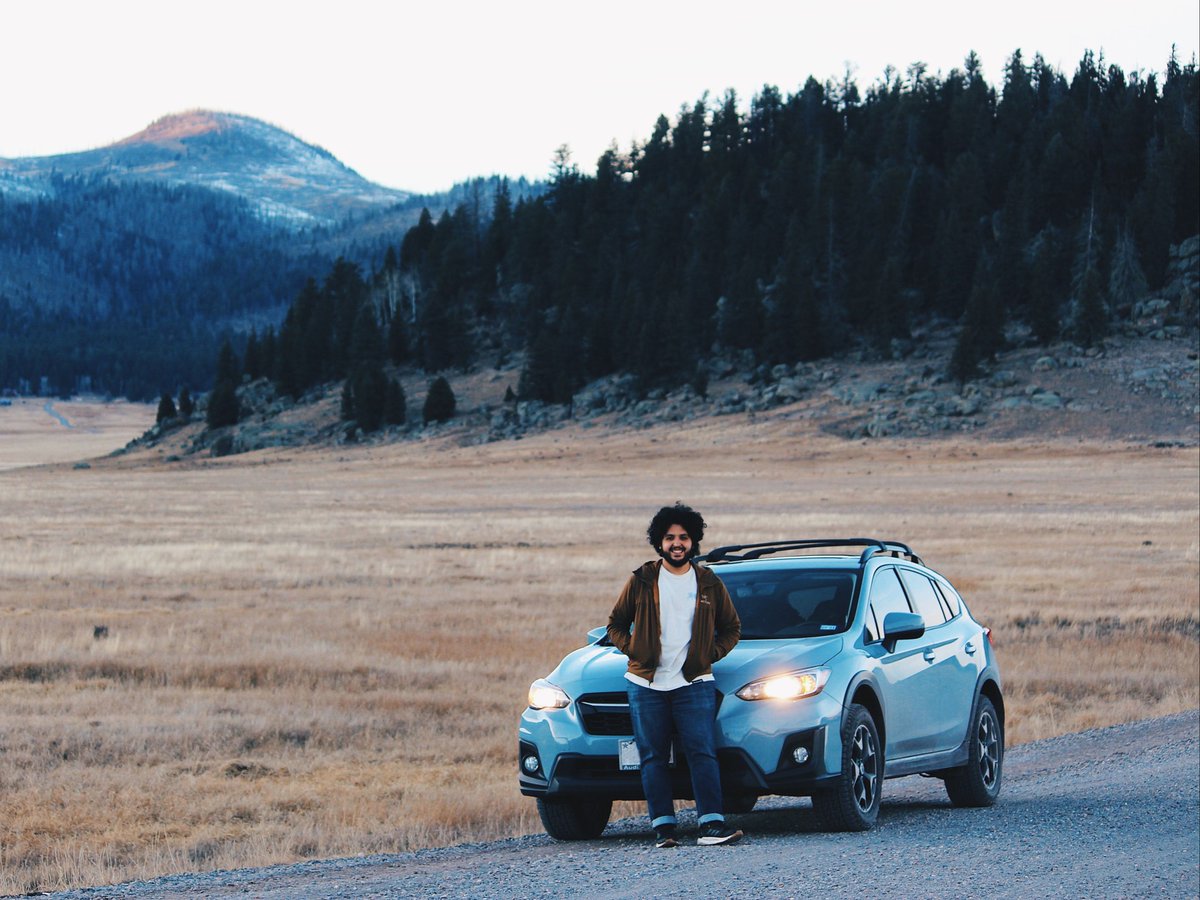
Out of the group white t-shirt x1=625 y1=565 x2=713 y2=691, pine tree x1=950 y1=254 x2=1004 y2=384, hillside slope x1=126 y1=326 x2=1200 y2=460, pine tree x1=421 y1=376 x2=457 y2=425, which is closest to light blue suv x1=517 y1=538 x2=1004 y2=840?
white t-shirt x1=625 y1=565 x2=713 y2=691

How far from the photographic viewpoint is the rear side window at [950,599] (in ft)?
36.1

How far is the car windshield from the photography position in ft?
31.1

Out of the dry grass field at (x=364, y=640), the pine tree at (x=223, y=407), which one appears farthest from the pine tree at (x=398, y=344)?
the dry grass field at (x=364, y=640)

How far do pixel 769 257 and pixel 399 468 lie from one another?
46.4 meters

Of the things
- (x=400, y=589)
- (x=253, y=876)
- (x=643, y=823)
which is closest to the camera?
(x=253, y=876)

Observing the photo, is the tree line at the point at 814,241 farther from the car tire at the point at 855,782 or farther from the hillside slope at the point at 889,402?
the car tire at the point at 855,782

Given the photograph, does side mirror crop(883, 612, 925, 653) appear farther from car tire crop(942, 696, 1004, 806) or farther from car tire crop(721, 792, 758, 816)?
car tire crop(942, 696, 1004, 806)

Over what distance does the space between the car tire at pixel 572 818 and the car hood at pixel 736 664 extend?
0.79 meters

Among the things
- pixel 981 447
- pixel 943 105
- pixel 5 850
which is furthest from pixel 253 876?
pixel 943 105

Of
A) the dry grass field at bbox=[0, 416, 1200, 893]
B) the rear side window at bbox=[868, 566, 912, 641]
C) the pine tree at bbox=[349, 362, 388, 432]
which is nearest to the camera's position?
the rear side window at bbox=[868, 566, 912, 641]

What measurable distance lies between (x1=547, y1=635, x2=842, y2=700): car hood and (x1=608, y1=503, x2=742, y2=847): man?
34 centimetres

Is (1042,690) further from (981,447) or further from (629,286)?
(629,286)

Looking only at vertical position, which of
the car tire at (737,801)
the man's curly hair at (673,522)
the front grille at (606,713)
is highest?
the man's curly hair at (673,522)

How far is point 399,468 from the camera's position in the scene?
329 feet
